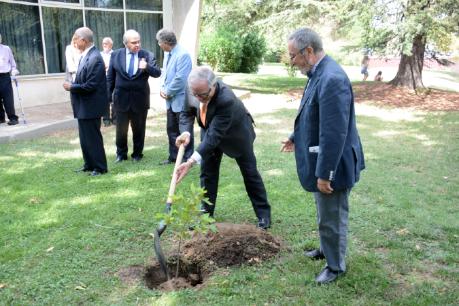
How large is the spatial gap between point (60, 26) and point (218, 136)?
935 centimetres

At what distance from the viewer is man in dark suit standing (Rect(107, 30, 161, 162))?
6496 mm

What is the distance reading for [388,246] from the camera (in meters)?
4.22

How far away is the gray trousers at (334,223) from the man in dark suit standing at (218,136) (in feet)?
3.60

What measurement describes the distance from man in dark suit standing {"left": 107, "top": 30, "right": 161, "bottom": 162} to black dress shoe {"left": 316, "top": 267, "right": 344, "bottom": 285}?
13.2 feet

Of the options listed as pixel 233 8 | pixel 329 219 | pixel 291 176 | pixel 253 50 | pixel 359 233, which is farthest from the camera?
pixel 253 50

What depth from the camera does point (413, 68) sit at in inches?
554

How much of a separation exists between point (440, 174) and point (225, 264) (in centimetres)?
404

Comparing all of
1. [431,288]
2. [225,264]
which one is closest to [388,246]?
[431,288]

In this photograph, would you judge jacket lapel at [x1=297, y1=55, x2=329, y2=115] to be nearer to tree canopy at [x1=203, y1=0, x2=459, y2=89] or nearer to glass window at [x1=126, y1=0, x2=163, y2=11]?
tree canopy at [x1=203, y1=0, x2=459, y2=89]

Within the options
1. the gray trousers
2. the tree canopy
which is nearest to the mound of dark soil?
the gray trousers

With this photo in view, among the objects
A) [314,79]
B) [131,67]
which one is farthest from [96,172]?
[314,79]

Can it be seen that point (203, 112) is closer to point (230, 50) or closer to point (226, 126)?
point (226, 126)

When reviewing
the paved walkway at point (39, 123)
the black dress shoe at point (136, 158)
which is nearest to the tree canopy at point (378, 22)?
the paved walkway at point (39, 123)

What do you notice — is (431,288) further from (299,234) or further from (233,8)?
(233,8)
